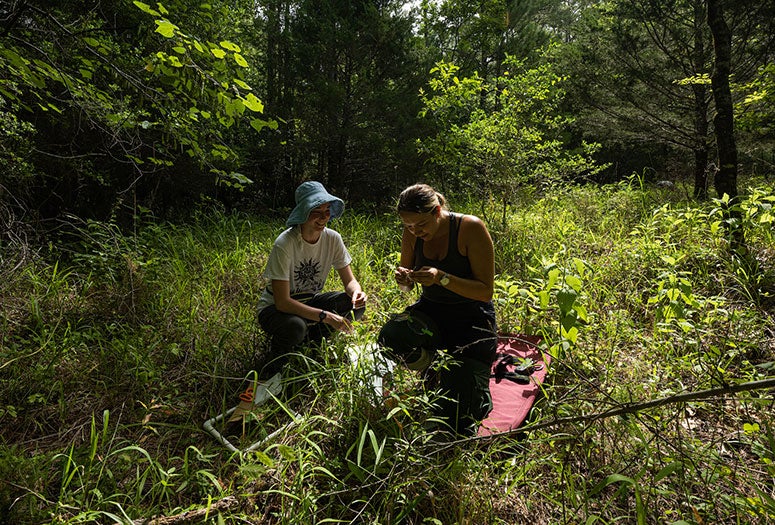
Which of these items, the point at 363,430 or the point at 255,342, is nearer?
the point at 363,430

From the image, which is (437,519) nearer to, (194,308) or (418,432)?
(418,432)

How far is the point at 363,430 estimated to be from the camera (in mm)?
1852

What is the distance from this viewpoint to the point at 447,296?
2.32 m

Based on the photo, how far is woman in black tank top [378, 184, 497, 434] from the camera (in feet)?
7.01

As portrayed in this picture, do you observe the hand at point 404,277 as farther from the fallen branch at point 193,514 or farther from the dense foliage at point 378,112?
the dense foliage at point 378,112

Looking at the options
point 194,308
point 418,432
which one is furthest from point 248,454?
point 194,308

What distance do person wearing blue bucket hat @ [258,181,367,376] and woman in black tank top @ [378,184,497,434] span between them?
488 millimetres

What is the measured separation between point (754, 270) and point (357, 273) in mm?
3280

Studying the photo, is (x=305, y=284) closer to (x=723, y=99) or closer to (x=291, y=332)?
(x=291, y=332)

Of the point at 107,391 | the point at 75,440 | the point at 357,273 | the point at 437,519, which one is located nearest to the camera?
the point at 437,519

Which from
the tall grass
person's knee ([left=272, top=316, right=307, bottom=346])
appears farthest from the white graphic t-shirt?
the tall grass

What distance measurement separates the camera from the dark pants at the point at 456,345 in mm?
1984

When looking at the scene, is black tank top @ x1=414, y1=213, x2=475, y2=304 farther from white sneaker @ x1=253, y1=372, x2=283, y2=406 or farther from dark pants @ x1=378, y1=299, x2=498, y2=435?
white sneaker @ x1=253, y1=372, x2=283, y2=406

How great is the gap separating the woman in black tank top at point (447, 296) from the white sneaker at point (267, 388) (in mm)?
647
